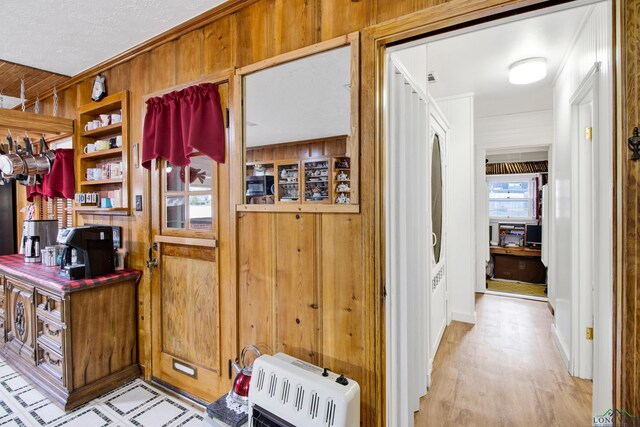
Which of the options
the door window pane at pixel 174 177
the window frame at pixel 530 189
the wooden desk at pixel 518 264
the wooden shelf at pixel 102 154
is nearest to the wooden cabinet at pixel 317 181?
the door window pane at pixel 174 177

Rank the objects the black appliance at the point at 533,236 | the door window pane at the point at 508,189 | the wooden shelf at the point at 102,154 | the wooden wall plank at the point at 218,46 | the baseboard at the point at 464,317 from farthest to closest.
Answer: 1. the door window pane at the point at 508,189
2. the black appliance at the point at 533,236
3. the baseboard at the point at 464,317
4. the wooden shelf at the point at 102,154
5. the wooden wall plank at the point at 218,46

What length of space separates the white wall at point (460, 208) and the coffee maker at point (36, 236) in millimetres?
4321

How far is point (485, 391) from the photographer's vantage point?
230 cm

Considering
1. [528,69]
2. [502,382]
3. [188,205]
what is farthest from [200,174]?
[528,69]

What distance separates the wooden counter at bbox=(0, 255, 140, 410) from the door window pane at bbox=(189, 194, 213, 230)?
31.4 inches

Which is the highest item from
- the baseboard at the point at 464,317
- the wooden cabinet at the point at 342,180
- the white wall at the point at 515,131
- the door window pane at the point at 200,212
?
the white wall at the point at 515,131

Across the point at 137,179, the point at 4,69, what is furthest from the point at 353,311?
the point at 4,69

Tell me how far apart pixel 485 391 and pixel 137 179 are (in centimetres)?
318

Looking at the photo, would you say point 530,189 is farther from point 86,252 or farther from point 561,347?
point 86,252

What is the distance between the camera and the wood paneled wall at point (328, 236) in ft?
3.74

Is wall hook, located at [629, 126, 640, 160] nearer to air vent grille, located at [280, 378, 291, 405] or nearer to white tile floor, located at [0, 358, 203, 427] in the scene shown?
air vent grille, located at [280, 378, 291, 405]

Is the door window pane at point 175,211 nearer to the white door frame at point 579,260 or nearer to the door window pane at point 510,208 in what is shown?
the white door frame at point 579,260

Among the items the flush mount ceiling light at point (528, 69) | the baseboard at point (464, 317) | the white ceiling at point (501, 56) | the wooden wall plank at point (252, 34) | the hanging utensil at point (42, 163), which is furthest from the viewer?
the baseboard at point (464, 317)

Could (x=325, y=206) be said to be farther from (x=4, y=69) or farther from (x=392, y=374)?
(x=4, y=69)
